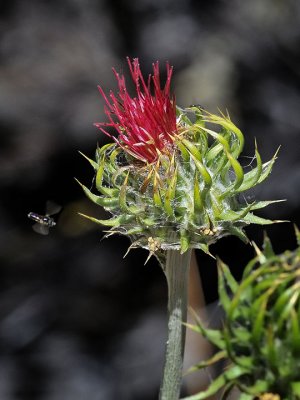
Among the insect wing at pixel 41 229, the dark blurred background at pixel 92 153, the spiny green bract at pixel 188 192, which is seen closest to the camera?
the spiny green bract at pixel 188 192

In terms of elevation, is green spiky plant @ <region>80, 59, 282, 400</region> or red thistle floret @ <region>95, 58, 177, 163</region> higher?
red thistle floret @ <region>95, 58, 177, 163</region>

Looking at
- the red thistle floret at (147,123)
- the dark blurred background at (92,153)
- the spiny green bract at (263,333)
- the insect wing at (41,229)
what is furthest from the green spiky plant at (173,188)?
the dark blurred background at (92,153)

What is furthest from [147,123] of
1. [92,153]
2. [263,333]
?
[92,153]

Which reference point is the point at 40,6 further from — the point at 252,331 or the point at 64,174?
the point at 252,331

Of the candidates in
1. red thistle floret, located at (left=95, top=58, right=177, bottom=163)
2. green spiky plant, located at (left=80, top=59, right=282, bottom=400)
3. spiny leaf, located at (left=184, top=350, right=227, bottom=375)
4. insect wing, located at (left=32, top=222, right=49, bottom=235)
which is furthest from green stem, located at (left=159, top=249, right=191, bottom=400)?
insect wing, located at (left=32, top=222, right=49, bottom=235)

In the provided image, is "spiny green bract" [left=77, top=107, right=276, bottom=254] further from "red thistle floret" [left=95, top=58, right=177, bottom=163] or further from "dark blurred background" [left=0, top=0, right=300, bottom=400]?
"dark blurred background" [left=0, top=0, right=300, bottom=400]

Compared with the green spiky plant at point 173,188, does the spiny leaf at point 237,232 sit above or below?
below

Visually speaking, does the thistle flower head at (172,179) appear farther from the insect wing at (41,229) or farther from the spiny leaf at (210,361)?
the insect wing at (41,229)
